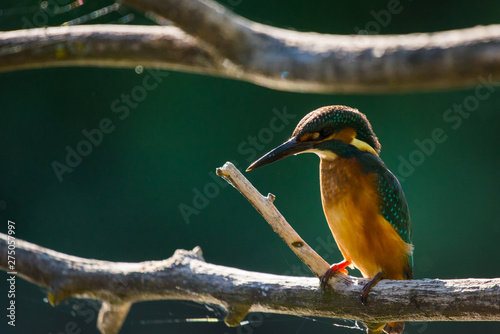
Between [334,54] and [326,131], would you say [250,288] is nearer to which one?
[326,131]

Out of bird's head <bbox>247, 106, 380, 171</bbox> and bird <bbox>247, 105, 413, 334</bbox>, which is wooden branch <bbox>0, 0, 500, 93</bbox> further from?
bird <bbox>247, 105, 413, 334</bbox>

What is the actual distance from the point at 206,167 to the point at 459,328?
2313 mm

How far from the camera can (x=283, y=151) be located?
61.3 inches

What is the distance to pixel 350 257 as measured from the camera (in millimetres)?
1773

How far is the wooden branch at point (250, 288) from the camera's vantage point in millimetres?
1314

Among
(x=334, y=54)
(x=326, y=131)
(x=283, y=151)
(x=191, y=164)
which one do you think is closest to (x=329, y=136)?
(x=326, y=131)

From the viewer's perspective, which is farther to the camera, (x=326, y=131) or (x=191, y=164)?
(x=191, y=164)

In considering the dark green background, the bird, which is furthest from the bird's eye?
the dark green background

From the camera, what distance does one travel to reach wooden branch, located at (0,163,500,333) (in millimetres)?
1314

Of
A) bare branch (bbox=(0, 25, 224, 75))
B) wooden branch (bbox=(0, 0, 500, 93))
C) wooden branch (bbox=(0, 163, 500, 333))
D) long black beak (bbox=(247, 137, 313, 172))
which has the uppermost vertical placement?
bare branch (bbox=(0, 25, 224, 75))

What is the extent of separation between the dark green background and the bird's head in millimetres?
2016

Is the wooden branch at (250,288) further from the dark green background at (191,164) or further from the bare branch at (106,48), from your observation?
the dark green background at (191,164)

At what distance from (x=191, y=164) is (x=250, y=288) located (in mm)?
2420

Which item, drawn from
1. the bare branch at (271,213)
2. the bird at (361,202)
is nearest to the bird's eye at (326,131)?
the bird at (361,202)
